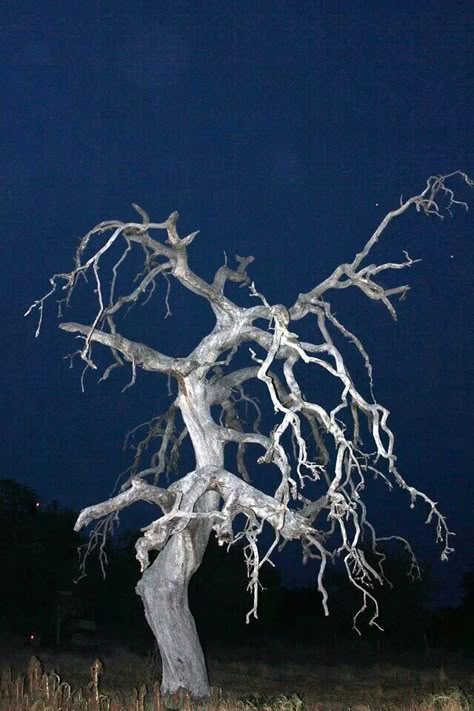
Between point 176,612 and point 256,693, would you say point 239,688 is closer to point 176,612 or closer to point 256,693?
point 256,693

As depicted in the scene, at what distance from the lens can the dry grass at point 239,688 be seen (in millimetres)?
9758

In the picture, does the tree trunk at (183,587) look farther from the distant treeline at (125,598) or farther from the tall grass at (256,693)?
the distant treeline at (125,598)

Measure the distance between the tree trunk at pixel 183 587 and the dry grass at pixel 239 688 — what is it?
508 millimetres

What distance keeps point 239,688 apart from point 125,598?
71.1 feet

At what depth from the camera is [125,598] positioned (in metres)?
38.4

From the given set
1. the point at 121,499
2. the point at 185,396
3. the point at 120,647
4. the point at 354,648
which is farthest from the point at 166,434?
the point at 354,648

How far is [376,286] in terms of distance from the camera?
13.7 metres

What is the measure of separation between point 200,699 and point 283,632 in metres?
39.9

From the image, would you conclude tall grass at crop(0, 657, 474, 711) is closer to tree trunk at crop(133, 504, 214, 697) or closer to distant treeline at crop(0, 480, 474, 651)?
tree trunk at crop(133, 504, 214, 697)

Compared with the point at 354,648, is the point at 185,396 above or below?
above

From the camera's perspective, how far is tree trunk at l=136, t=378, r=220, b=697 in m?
12.9

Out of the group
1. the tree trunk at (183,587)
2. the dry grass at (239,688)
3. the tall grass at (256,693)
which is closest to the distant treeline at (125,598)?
the dry grass at (239,688)

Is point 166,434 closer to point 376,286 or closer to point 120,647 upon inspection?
point 376,286

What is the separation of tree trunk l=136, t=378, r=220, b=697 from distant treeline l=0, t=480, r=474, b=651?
1858 cm
